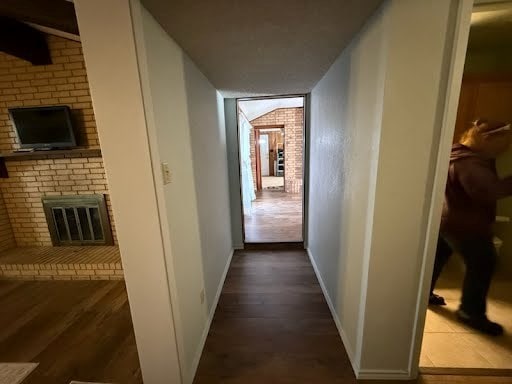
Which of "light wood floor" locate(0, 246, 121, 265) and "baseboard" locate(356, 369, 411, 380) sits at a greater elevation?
"light wood floor" locate(0, 246, 121, 265)

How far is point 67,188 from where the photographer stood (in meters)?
2.54

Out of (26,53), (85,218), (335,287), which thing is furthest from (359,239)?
(26,53)

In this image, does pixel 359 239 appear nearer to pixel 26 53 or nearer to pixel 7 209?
pixel 26 53

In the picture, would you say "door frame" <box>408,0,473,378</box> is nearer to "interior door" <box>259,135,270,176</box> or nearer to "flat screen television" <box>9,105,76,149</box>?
"flat screen television" <box>9,105,76,149</box>

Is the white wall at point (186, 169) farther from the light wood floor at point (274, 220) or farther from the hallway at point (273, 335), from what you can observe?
the light wood floor at point (274, 220)

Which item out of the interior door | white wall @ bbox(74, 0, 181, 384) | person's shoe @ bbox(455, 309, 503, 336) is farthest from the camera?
the interior door

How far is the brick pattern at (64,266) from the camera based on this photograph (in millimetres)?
2357

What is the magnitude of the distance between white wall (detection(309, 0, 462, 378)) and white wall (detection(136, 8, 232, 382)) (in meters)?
1.04

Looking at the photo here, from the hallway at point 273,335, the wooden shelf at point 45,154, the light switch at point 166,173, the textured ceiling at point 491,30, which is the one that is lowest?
the hallway at point 273,335

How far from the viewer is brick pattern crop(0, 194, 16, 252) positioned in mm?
2623

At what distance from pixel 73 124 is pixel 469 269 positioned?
390 cm

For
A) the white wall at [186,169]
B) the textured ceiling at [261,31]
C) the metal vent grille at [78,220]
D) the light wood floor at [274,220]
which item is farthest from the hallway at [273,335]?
the textured ceiling at [261,31]

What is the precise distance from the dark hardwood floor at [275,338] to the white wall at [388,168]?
0.55ft

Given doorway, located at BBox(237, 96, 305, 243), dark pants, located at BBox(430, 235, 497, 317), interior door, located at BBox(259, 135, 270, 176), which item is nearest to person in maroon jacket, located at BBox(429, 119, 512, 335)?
dark pants, located at BBox(430, 235, 497, 317)
